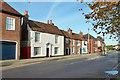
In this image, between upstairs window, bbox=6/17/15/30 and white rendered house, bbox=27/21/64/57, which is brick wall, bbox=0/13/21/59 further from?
white rendered house, bbox=27/21/64/57

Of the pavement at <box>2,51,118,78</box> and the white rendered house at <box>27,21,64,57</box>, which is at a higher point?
the white rendered house at <box>27,21,64,57</box>

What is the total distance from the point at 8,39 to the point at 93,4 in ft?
57.5

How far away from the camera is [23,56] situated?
2398 cm

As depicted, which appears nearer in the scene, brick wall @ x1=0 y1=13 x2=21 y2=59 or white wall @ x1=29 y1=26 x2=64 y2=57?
brick wall @ x1=0 y1=13 x2=21 y2=59

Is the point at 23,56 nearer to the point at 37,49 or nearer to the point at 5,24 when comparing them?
the point at 37,49

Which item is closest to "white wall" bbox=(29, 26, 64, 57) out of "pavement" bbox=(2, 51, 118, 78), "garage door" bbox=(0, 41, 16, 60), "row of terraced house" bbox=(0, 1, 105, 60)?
"row of terraced house" bbox=(0, 1, 105, 60)

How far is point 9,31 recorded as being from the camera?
768 inches

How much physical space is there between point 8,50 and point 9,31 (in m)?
3.16

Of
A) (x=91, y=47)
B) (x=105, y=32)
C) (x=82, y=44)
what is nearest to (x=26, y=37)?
(x=105, y=32)

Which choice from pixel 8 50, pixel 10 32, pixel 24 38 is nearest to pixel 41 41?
pixel 24 38

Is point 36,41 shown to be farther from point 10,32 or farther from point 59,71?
point 59,71

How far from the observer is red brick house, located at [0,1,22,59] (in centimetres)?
1884


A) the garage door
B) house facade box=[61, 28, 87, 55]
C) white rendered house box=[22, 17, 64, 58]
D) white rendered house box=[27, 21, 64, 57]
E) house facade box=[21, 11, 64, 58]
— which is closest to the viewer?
the garage door

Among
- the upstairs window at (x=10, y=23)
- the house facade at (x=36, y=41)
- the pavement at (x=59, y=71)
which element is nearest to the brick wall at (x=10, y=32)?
the upstairs window at (x=10, y=23)
